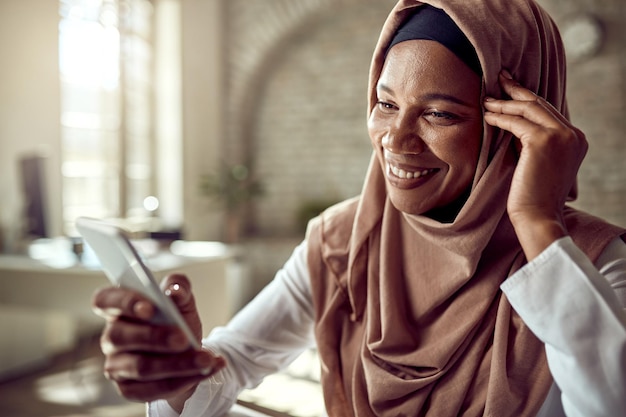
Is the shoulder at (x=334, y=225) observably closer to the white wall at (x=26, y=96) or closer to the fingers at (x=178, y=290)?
the fingers at (x=178, y=290)

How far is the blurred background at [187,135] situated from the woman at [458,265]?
6.63 ft

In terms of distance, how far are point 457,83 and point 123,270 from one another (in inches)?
24.6

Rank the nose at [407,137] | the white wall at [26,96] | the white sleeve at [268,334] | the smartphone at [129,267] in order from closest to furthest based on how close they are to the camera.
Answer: the smartphone at [129,267] < the nose at [407,137] < the white sleeve at [268,334] < the white wall at [26,96]

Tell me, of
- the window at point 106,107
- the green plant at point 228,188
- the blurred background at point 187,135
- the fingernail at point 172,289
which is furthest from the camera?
the green plant at point 228,188

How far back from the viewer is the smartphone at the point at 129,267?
66 cm

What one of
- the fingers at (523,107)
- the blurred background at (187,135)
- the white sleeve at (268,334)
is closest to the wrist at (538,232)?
the fingers at (523,107)

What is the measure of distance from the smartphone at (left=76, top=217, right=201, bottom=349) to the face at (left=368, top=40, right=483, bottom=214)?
50 cm

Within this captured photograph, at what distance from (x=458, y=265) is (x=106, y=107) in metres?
4.64

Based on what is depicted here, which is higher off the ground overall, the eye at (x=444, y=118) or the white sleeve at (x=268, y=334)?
the eye at (x=444, y=118)

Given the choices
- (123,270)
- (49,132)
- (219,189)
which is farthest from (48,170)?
(123,270)

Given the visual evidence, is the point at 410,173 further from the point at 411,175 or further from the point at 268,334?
the point at 268,334

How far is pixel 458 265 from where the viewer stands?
3.34ft

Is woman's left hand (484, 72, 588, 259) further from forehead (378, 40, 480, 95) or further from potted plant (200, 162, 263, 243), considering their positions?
potted plant (200, 162, 263, 243)

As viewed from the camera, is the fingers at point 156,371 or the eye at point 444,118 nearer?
the fingers at point 156,371
